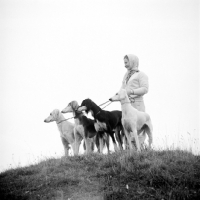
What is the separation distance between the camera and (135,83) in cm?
1155

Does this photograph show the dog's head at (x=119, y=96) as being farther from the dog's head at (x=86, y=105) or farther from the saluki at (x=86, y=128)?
the saluki at (x=86, y=128)

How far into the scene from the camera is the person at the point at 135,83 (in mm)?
11164

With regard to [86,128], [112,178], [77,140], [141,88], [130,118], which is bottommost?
[112,178]

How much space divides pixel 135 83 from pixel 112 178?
4.49 metres

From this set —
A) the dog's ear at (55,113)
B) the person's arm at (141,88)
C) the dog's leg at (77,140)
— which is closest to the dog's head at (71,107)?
the dog's ear at (55,113)

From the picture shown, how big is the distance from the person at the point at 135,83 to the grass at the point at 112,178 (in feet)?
7.69

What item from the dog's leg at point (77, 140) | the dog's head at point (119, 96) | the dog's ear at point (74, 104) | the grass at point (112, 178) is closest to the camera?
the grass at point (112, 178)

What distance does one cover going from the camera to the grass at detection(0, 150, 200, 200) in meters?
7.32

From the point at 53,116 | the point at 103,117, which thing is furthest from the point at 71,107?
the point at 103,117

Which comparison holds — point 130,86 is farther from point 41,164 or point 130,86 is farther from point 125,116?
point 41,164

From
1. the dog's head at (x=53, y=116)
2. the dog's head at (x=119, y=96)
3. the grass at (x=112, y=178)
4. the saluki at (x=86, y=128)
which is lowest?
the grass at (x=112, y=178)

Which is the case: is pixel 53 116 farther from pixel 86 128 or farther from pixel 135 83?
pixel 135 83

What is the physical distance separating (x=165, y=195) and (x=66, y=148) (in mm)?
7177

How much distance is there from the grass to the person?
7.69ft
